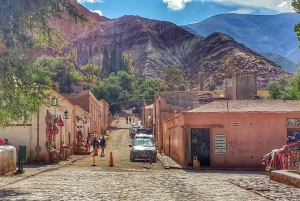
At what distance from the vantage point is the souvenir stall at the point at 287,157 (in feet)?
55.1

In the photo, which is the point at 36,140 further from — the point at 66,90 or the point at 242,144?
the point at 66,90

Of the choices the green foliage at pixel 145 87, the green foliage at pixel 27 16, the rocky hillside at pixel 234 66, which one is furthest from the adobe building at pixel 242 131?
the rocky hillside at pixel 234 66

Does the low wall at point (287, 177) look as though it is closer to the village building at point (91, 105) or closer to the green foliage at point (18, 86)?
the green foliage at point (18, 86)

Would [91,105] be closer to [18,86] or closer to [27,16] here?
[18,86]

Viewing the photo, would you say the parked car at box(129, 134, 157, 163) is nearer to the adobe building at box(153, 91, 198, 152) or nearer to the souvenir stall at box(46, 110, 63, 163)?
the souvenir stall at box(46, 110, 63, 163)

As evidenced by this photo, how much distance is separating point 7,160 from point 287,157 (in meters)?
11.0

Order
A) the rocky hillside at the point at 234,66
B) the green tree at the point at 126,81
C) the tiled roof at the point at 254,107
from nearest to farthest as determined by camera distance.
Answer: the tiled roof at the point at 254,107
the green tree at the point at 126,81
the rocky hillside at the point at 234,66

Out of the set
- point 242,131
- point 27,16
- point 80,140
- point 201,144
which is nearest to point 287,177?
point 242,131

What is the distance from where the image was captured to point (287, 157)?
57.3 ft

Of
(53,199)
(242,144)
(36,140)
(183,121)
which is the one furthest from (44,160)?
(53,199)

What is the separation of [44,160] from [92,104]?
31.0m

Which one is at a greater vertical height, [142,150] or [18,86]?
[18,86]

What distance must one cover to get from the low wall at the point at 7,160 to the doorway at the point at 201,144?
9.79 meters

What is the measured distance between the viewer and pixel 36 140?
26000 millimetres
